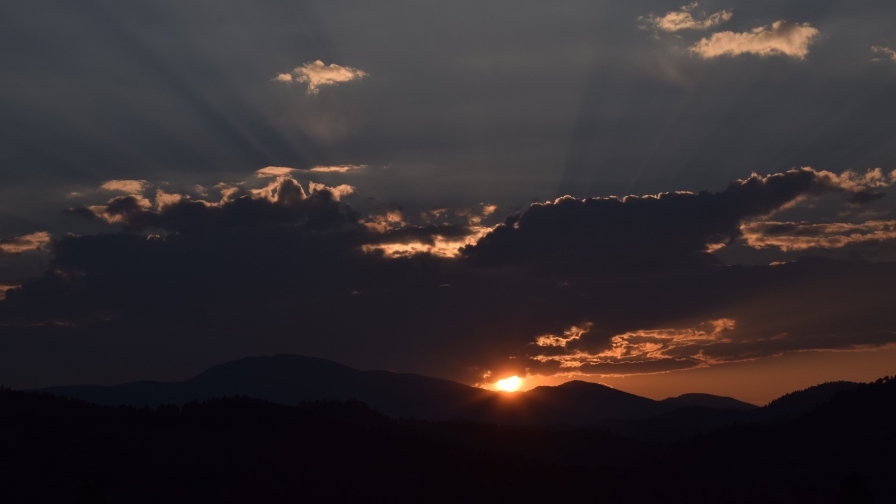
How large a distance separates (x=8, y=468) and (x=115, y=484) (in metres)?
28.0

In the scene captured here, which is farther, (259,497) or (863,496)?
(259,497)

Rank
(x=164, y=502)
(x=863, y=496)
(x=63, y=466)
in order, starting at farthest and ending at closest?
(x=63, y=466) → (x=164, y=502) → (x=863, y=496)

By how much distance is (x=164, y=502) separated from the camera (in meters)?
184

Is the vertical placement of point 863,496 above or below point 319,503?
above

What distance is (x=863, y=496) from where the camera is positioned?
8956cm

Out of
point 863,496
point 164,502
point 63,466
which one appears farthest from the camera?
point 63,466

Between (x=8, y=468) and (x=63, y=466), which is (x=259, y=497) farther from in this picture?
(x=8, y=468)

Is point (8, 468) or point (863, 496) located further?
point (8, 468)

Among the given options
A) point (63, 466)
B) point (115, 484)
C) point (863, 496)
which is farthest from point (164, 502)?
point (863, 496)

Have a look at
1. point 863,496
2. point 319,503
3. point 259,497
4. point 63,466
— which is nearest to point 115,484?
point 63,466

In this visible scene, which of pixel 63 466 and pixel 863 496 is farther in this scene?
pixel 63 466

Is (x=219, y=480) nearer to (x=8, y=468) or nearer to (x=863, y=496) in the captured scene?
(x=8, y=468)

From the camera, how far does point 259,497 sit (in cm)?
19388

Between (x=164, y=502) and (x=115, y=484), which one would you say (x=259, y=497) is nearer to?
(x=164, y=502)
